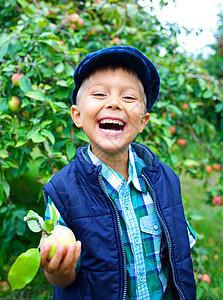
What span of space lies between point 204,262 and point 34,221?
1.77 metres

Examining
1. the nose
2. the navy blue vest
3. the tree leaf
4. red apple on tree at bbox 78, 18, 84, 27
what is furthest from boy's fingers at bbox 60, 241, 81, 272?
red apple on tree at bbox 78, 18, 84, 27

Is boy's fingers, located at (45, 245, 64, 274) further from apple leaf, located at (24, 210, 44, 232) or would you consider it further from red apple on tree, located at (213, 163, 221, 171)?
red apple on tree, located at (213, 163, 221, 171)

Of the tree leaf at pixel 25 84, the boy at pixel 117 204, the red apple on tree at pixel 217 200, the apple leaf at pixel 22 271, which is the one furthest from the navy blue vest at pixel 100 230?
the red apple on tree at pixel 217 200

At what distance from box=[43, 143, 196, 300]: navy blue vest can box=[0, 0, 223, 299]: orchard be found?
0.13 meters

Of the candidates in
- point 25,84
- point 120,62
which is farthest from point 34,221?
point 25,84

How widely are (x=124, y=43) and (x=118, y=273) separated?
1.35 m

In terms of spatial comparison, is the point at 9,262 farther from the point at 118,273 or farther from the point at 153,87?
the point at 153,87

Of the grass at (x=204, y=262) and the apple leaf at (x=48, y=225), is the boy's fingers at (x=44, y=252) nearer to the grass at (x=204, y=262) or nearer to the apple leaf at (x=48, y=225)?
the apple leaf at (x=48, y=225)

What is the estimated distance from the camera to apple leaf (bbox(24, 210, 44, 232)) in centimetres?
55

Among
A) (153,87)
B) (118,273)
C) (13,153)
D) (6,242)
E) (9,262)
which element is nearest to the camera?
(118,273)

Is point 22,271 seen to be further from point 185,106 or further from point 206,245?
point 206,245

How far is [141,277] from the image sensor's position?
31.6 inches

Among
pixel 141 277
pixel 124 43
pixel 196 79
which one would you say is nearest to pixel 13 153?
pixel 141 277

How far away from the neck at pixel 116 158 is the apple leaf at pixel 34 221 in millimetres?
322
